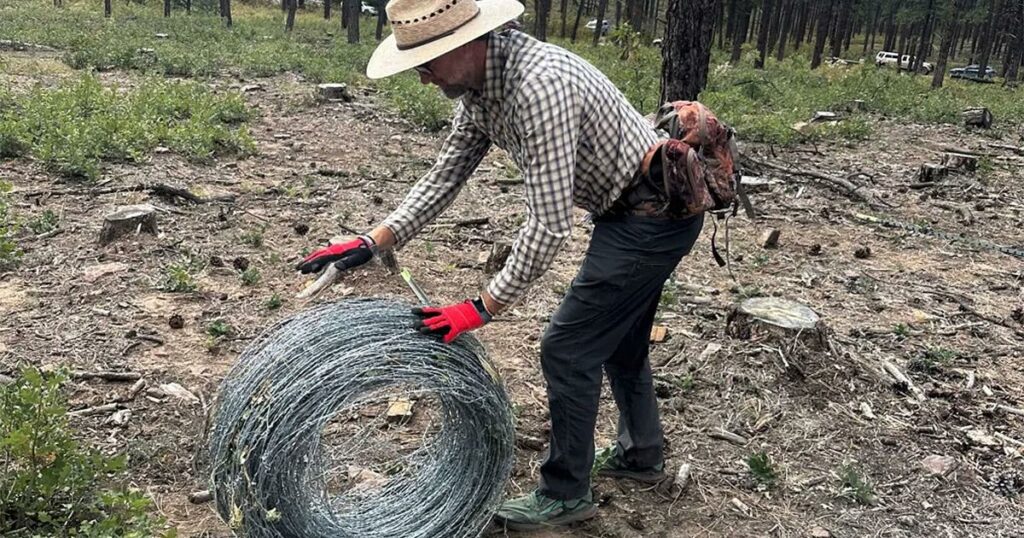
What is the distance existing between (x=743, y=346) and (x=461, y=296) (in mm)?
1968

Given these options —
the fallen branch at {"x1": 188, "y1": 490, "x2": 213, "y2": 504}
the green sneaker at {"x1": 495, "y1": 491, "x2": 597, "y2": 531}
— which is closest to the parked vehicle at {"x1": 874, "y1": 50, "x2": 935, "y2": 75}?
the green sneaker at {"x1": 495, "y1": 491, "x2": 597, "y2": 531}

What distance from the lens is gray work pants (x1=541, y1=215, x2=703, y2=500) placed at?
9.68ft

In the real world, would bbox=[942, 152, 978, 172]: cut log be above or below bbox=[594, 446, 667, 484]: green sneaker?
above

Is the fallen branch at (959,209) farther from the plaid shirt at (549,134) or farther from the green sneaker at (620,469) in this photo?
the plaid shirt at (549,134)

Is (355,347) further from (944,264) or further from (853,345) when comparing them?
(944,264)

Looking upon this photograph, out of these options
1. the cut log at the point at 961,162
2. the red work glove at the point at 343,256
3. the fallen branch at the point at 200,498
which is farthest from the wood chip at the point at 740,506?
the cut log at the point at 961,162

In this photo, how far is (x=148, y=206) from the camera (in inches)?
247

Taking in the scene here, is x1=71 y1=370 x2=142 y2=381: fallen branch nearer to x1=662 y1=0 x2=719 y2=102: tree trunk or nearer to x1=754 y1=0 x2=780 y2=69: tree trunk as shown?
x1=662 y1=0 x2=719 y2=102: tree trunk

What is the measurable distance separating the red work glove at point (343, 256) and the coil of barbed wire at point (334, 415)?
Answer: 174mm

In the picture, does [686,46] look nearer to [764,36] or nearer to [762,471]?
[762,471]

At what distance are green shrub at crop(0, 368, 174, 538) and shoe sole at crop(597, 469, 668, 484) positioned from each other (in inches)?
75.0

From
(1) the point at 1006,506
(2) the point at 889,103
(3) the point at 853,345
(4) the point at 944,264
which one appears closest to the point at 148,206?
(3) the point at 853,345

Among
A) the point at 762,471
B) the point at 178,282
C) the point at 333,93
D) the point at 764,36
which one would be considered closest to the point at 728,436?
the point at 762,471

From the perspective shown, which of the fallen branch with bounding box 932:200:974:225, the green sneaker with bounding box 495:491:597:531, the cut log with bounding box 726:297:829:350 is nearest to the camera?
the green sneaker with bounding box 495:491:597:531
